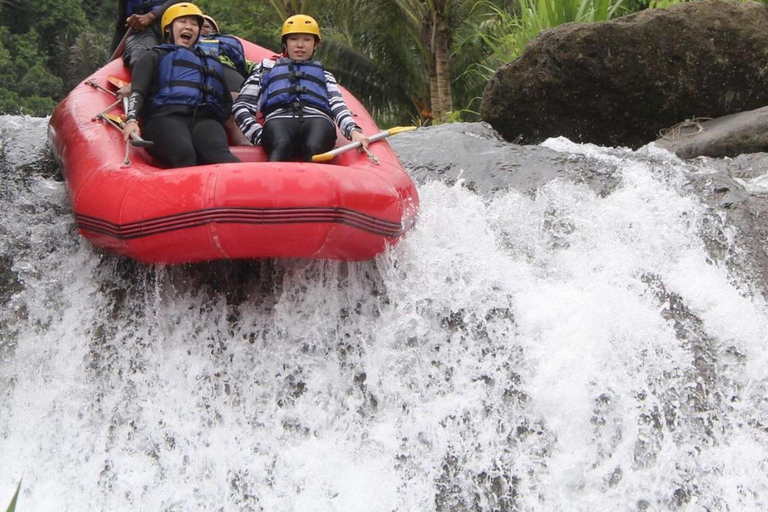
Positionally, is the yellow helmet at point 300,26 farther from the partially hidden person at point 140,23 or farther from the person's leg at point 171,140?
the partially hidden person at point 140,23

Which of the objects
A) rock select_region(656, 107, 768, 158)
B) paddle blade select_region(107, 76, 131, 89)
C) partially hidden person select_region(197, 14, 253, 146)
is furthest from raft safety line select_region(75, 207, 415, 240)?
rock select_region(656, 107, 768, 158)

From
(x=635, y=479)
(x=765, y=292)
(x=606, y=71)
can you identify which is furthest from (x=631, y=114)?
(x=635, y=479)

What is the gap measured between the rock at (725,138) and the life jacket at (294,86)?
2.52m

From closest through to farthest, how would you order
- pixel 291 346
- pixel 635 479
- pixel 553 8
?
pixel 635 479 → pixel 291 346 → pixel 553 8

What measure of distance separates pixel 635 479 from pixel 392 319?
1.23 metres

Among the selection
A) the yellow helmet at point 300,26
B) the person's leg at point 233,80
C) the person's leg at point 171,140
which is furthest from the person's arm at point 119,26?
the person's leg at point 171,140

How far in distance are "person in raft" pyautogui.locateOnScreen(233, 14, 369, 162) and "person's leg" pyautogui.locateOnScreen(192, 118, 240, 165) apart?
213 millimetres

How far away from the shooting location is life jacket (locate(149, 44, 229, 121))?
14.3 feet

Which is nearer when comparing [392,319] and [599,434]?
[599,434]

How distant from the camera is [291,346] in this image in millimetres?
3871

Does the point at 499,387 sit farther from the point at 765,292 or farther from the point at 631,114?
the point at 631,114

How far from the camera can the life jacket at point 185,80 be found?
14.3 feet

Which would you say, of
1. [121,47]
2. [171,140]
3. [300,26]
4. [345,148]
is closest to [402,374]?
[345,148]

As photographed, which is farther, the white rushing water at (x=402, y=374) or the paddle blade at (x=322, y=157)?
the paddle blade at (x=322, y=157)
